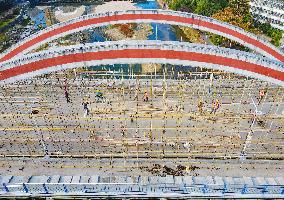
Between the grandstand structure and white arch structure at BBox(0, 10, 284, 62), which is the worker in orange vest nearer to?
the grandstand structure

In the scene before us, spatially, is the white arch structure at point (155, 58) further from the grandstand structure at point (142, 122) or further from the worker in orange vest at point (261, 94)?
the worker in orange vest at point (261, 94)

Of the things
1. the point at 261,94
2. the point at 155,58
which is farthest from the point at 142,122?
the point at 261,94

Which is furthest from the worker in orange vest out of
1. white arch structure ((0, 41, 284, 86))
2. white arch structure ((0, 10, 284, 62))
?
white arch structure ((0, 41, 284, 86))

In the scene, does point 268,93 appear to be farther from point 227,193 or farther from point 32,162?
point 32,162

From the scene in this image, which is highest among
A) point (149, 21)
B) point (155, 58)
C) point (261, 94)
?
point (149, 21)

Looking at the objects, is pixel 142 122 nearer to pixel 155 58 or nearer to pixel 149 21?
pixel 149 21

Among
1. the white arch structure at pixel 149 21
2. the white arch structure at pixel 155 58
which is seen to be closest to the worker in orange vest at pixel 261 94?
the white arch structure at pixel 149 21

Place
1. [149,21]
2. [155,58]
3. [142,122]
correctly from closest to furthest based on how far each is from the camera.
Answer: [155,58], [142,122], [149,21]
